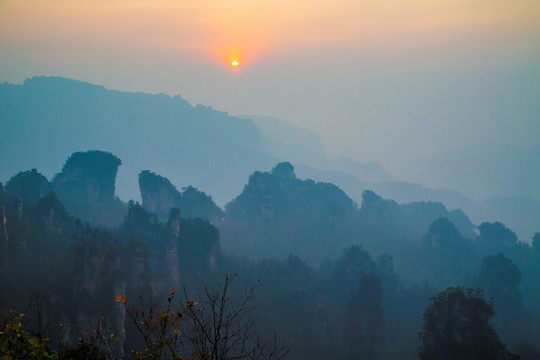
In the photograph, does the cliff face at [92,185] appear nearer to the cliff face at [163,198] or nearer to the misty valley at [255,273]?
the misty valley at [255,273]

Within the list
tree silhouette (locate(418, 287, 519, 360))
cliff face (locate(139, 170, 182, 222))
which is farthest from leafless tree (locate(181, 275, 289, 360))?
cliff face (locate(139, 170, 182, 222))

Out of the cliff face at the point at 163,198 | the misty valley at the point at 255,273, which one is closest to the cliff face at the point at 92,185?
the misty valley at the point at 255,273

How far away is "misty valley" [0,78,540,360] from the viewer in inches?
1567

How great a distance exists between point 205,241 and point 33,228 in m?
18.5

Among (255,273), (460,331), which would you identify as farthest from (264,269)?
(460,331)

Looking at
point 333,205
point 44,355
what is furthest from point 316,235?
point 44,355

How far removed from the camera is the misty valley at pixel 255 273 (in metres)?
39.8

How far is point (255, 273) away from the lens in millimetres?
65000

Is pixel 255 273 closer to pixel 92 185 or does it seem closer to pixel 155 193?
pixel 155 193

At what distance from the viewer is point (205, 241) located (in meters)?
61.8

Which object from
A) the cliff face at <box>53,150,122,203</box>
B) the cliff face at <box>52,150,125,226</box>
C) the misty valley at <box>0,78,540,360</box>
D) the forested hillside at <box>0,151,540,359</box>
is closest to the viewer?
the misty valley at <box>0,78,540,360</box>

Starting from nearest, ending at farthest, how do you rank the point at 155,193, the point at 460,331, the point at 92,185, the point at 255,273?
the point at 460,331 < the point at 255,273 < the point at 92,185 < the point at 155,193

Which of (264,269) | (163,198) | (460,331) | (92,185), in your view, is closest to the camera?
(460,331)

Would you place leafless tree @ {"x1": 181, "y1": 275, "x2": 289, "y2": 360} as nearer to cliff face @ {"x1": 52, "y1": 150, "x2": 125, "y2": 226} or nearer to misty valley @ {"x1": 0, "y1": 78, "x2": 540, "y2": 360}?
misty valley @ {"x1": 0, "y1": 78, "x2": 540, "y2": 360}
